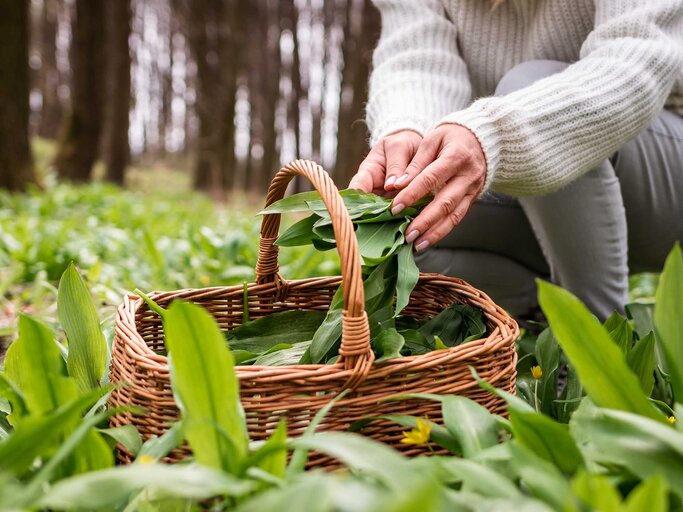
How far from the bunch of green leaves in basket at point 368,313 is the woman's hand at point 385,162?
0.08 metres

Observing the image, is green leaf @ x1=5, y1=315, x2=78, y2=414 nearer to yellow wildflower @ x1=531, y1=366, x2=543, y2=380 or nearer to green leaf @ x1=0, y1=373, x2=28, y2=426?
green leaf @ x1=0, y1=373, x2=28, y2=426

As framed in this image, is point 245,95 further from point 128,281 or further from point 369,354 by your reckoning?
point 369,354

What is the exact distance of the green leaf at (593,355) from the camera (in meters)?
0.81

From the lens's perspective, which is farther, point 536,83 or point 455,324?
point 536,83

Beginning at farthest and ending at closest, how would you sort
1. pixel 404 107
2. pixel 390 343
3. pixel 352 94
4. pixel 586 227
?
pixel 352 94 → pixel 586 227 → pixel 404 107 → pixel 390 343

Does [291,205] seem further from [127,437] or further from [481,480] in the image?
[481,480]

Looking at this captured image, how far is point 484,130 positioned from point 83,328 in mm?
763

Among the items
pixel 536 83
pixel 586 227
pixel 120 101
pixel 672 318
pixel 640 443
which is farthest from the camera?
pixel 120 101

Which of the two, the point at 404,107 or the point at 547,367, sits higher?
the point at 404,107

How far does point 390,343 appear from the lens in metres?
0.99

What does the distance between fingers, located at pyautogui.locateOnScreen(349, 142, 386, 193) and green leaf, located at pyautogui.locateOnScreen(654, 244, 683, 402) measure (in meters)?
0.55

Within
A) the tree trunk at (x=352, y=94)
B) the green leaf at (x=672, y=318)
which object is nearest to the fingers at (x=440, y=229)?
the green leaf at (x=672, y=318)

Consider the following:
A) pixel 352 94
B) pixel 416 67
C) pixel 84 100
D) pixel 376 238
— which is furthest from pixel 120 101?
pixel 376 238

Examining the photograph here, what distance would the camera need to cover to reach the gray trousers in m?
1.58
